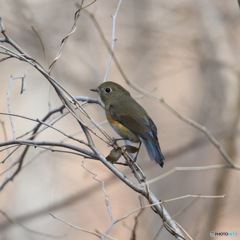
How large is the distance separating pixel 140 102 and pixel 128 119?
2501 millimetres

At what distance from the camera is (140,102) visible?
Answer: 585 cm

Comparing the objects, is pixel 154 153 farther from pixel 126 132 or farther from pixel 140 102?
pixel 140 102

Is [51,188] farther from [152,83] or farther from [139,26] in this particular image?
[139,26]

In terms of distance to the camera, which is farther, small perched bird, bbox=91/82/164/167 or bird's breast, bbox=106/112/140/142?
bird's breast, bbox=106/112/140/142

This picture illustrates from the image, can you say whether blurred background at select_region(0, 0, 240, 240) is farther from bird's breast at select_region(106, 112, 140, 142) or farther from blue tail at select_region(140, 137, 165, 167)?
Result: blue tail at select_region(140, 137, 165, 167)

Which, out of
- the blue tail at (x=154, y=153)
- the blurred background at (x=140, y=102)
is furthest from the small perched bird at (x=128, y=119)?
the blurred background at (x=140, y=102)

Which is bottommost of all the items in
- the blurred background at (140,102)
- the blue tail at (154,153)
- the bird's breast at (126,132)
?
the blue tail at (154,153)

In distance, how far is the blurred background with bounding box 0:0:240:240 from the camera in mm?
5172

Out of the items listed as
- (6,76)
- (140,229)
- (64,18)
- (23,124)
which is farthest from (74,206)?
(64,18)

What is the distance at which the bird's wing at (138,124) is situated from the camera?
3.18 meters

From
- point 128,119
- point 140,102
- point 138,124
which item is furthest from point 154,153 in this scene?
point 140,102

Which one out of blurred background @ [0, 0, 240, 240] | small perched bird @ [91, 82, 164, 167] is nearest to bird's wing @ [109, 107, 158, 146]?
small perched bird @ [91, 82, 164, 167]

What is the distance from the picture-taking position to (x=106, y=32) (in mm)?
6465

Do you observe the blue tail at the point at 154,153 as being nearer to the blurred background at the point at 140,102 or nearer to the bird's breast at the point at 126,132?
the bird's breast at the point at 126,132
